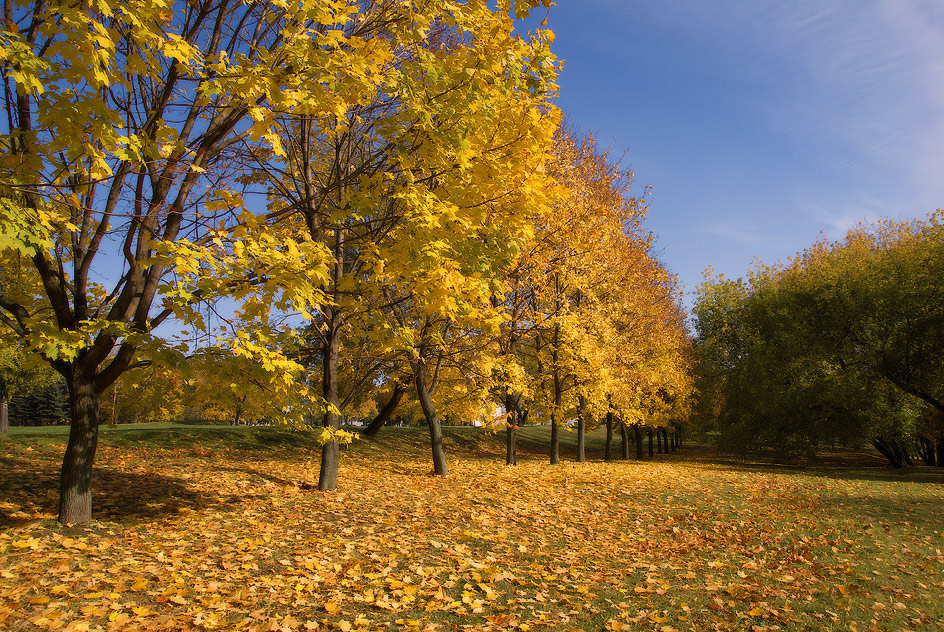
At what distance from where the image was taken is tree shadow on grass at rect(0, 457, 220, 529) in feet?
21.0

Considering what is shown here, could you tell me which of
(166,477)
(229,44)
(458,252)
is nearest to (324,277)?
(458,252)

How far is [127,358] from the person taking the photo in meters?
6.02

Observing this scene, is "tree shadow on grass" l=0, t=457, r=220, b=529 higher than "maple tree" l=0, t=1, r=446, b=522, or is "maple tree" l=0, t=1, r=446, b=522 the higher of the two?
"maple tree" l=0, t=1, r=446, b=522

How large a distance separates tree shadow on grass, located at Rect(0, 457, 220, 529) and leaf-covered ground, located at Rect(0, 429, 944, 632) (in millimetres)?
50

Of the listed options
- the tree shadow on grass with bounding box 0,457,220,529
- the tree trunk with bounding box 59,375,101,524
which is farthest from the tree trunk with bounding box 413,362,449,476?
the tree trunk with bounding box 59,375,101,524

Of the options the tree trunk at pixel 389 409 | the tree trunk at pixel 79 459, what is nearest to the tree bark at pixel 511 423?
the tree trunk at pixel 389 409

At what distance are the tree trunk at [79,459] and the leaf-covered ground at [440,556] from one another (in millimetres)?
233

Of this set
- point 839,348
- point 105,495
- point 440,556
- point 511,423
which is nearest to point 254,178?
point 105,495

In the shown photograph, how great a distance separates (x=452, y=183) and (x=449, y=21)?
1.75 metres

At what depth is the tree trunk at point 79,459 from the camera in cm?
598

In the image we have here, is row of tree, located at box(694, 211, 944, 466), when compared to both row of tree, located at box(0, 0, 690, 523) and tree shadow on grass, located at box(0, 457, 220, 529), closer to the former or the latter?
row of tree, located at box(0, 0, 690, 523)

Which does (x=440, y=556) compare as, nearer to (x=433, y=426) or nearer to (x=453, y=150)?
(x=453, y=150)

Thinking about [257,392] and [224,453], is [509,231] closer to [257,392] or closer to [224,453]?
[257,392]

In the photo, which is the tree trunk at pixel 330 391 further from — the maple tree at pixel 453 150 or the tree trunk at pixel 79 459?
the tree trunk at pixel 79 459
